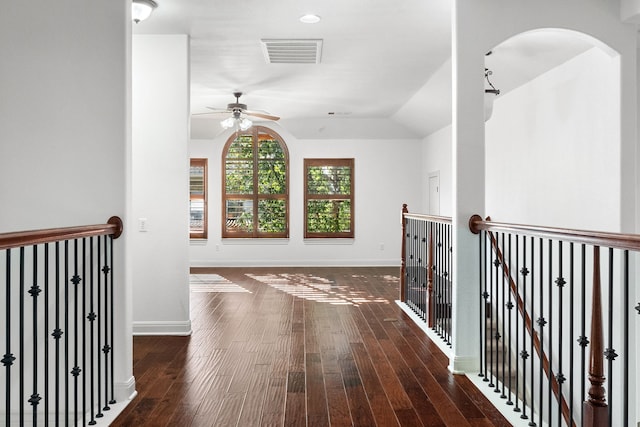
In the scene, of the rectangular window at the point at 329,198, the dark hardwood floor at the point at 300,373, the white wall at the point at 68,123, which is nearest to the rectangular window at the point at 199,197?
the rectangular window at the point at 329,198

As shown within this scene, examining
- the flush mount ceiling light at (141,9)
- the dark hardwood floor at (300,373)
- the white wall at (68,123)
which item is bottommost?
the dark hardwood floor at (300,373)

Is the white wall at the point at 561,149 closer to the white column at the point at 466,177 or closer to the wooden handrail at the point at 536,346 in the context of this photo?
the wooden handrail at the point at 536,346

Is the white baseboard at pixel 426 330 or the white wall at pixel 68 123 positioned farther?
the white baseboard at pixel 426 330

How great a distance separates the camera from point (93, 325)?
9.95 feet

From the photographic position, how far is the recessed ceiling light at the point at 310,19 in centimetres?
421

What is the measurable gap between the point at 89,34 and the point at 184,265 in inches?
88.1

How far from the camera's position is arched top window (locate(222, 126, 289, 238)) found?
9883 millimetres

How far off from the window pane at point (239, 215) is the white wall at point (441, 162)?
3485mm

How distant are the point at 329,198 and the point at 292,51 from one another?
5.00m

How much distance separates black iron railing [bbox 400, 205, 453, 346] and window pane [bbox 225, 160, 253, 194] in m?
4.36

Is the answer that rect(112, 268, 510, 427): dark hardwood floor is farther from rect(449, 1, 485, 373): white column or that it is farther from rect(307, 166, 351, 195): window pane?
rect(307, 166, 351, 195): window pane

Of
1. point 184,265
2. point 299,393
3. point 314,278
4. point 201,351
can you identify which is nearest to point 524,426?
point 299,393

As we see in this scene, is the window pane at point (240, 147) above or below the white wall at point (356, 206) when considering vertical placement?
above

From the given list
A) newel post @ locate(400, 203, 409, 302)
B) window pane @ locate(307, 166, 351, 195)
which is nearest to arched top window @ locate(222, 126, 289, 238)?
window pane @ locate(307, 166, 351, 195)
